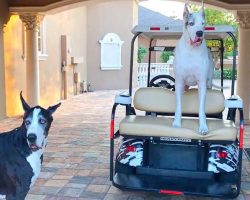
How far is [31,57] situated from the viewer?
945cm

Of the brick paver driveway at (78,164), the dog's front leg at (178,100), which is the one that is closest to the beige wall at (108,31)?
the brick paver driveway at (78,164)

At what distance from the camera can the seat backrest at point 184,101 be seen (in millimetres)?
3994

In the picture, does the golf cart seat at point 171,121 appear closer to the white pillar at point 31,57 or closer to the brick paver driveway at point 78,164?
the brick paver driveway at point 78,164

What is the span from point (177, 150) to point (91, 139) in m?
3.35

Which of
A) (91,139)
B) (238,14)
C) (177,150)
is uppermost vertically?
(238,14)

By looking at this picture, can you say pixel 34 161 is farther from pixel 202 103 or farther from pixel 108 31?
pixel 108 31

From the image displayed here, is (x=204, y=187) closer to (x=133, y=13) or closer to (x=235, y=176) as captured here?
(x=235, y=176)

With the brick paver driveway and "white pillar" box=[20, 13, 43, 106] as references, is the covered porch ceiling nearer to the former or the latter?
"white pillar" box=[20, 13, 43, 106]

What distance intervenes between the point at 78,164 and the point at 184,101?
197 cm

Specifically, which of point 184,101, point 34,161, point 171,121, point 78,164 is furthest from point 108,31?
point 34,161

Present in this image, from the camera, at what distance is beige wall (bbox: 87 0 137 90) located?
55.0 ft

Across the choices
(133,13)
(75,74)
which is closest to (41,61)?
(75,74)

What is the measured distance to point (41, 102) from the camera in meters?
11.3

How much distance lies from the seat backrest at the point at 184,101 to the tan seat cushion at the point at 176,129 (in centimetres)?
19
